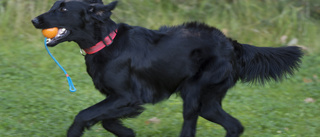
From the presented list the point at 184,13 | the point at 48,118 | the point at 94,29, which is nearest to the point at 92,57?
the point at 94,29

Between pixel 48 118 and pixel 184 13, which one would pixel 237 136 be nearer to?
pixel 48 118

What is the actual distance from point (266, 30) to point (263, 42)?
1.24ft

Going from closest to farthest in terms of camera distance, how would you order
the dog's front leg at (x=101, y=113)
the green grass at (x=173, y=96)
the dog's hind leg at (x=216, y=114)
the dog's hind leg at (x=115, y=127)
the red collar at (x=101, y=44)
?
the dog's front leg at (x=101, y=113) → the red collar at (x=101, y=44) → the dog's hind leg at (x=216, y=114) → the dog's hind leg at (x=115, y=127) → the green grass at (x=173, y=96)

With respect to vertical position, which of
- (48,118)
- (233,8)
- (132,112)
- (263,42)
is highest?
(233,8)

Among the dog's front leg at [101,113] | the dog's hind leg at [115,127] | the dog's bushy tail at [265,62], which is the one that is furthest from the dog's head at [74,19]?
the dog's bushy tail at [265,62]

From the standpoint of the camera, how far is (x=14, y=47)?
21.5 feet

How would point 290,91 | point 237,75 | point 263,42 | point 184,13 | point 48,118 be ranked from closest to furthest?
point 237,75
point 48,118
point 290,91
point 263,42
point 184,13

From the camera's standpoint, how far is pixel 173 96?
18.0 feet

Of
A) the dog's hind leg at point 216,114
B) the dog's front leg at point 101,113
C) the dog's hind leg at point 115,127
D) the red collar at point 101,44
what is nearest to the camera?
the dog's front leg at point 101,113

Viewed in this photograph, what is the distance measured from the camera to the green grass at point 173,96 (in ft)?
15.0

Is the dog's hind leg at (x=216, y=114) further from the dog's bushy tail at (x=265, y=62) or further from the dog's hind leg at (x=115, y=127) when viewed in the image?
the dog's hind leg at (x=115, y=127)

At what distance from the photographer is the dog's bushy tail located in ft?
13.4

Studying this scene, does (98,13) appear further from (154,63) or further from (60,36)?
(154,63)

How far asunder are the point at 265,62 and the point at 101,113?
170 centimetres
